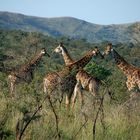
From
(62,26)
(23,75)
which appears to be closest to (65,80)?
(23,75)

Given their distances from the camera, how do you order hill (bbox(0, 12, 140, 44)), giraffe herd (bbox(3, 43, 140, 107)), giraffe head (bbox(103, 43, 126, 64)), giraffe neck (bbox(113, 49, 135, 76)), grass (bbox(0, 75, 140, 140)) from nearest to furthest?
grass (bbox(0, 75, 140, 140)), giraffe herd (bbox(3, 43, 140, 107)), giraffe neck (bbox(113, 49, 135, 76)), giraffe head (bbox(103, 43, 126, 64)), hill (bbox(0, 12, 140, 44))

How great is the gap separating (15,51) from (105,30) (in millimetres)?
144065

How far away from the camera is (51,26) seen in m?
186

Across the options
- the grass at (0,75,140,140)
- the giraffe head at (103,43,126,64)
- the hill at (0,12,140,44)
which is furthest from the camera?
the hill at (0,12,140,44)

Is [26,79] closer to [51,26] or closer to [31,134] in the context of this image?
[31,134]

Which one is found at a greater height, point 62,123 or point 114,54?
point 114,54

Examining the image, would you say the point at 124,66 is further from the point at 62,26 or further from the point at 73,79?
the point at 62,26

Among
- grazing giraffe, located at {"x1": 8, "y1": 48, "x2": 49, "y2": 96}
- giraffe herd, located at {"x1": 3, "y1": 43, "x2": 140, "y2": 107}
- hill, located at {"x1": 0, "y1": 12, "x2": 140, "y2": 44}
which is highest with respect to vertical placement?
giraffe herd, located at {"x1": 3, "y1": 43, "x2": 140, "y2": 107}

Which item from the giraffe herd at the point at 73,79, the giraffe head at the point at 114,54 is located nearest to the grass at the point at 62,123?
the giraffe herd at the point at 73,79

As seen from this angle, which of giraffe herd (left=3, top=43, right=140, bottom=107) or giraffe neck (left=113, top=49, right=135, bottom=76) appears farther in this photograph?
giraffe neck (left=113, top=49, right=135, bottom=76)

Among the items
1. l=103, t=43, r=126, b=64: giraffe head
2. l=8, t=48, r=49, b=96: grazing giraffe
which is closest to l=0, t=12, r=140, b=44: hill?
l=103, t=43, r=126, b=64: giraffe head

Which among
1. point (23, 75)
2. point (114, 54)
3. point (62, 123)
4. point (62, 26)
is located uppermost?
point (114, 54)

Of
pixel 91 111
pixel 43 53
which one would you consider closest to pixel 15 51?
pixel 43 53

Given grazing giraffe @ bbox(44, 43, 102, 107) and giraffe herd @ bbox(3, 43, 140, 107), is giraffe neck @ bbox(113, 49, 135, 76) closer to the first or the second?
giraffe herd @ bbox(3, 43, 140, 107)
